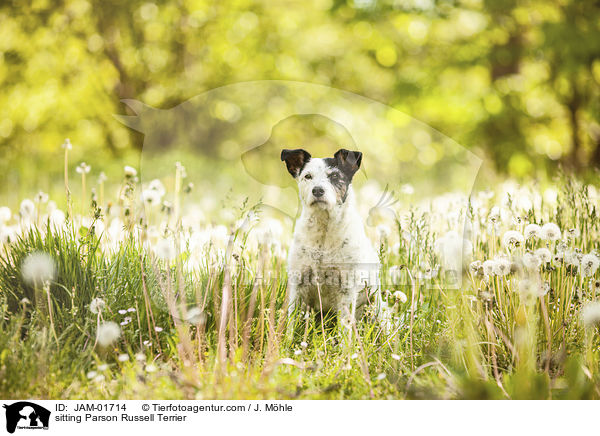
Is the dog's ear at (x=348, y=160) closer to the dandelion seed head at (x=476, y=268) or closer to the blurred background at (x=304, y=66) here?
the dandelion seed head at (x=476, y=268)

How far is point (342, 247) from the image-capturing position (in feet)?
9.63

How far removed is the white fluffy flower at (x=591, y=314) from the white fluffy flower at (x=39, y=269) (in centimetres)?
262

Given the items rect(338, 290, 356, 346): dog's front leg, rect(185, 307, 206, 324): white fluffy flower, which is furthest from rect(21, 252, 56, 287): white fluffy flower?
rect(338, 290, 356, 346): dog's front leg

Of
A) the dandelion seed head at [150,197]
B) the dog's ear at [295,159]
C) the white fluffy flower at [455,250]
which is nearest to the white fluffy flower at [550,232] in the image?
the white fluffy flower at [455,250]

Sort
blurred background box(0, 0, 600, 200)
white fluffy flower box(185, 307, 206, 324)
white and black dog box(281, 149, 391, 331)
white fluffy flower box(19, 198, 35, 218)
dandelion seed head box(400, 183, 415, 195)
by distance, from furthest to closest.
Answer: blurred background box(0, 0, 600, 200) → dandelion seed head box(400, 183, 415, 195) → white fluffy flower box(19, 198, 35, 218) → white and black dog box(281, 149, 391, 331) → white fluffy flower box(185, 307, 206, 324)

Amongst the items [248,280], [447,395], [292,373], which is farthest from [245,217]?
[447,395]

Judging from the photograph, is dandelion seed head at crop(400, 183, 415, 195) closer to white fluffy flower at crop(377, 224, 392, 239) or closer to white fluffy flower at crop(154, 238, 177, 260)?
white fluffy flower at crop(377, 224, 392, 239)

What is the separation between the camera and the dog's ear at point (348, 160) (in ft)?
9.20

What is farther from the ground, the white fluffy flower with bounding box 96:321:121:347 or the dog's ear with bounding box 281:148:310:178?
the dog's ear with bounding box 281:148:310:178

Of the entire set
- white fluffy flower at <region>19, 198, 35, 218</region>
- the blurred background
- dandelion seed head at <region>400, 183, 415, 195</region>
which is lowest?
white fluffy flower at <region>19, 198, 35, 218</region>

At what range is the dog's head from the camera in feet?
9.06

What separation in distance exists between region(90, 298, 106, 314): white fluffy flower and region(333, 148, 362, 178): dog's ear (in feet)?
4.44
